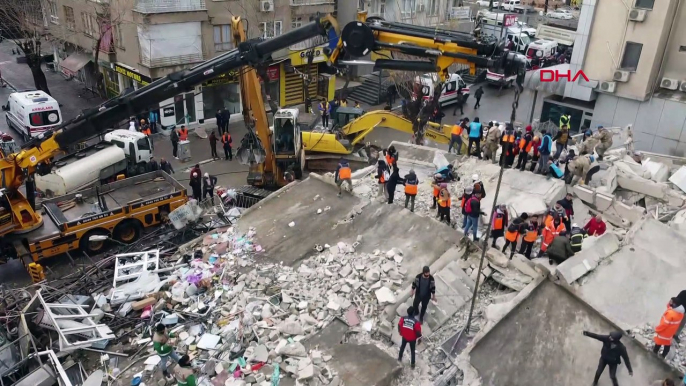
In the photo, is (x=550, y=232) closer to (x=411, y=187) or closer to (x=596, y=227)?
(x=596, y=227)

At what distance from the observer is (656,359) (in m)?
A: 9.33

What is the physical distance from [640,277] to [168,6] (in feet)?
68.1

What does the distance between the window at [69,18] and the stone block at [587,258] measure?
89.1 feet

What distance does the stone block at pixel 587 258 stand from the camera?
36.2ft

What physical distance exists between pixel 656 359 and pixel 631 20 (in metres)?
16.8

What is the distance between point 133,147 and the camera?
64.2ft

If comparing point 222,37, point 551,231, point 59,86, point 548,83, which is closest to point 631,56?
point 548,83

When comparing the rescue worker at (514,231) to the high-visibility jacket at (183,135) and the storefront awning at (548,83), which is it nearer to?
the storefront awning at (548,83)

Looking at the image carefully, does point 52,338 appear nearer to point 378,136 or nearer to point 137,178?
point 137,178

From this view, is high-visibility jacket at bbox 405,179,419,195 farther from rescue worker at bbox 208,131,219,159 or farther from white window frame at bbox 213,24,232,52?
white window frame at bbox 213,24,232,52

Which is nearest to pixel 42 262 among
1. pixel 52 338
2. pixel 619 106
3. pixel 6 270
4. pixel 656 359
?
pixel 6 270

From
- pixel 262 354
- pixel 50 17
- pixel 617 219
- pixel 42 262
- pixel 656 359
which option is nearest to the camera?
pixel 656 359

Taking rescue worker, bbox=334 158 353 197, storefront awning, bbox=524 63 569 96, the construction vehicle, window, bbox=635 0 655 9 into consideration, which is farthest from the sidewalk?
window, bbox=635 0 655 9

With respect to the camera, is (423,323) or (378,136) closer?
(423,323)
